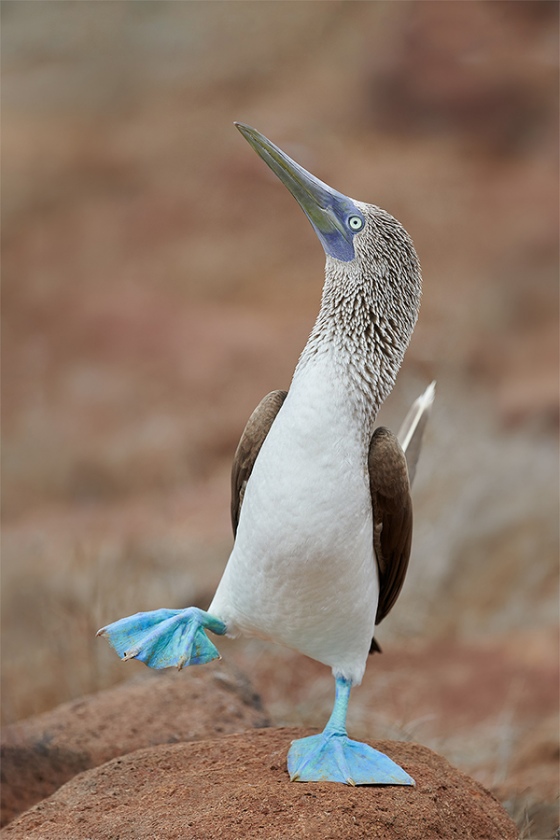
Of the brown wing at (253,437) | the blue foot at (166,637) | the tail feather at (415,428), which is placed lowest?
the blue foot at (166,637)

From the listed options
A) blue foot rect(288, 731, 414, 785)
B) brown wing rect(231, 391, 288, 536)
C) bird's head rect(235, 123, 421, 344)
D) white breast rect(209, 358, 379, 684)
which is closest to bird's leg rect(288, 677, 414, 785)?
blue foot rect(288, 731, 414, 785)

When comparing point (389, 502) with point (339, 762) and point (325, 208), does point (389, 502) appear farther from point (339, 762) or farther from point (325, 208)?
point (325, 208)

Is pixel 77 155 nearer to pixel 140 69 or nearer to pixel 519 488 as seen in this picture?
pixel 140 69

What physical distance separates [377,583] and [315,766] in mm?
627

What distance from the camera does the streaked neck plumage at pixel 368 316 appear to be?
9.59 ft

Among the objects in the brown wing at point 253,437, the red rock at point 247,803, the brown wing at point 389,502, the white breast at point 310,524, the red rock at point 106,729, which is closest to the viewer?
the red rock at point 247,803

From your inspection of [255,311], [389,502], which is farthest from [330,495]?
[255,311]

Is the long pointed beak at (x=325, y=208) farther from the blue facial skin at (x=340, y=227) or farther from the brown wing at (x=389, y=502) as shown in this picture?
the brown wing at (x=389, y=502)

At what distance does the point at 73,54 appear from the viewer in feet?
49.1

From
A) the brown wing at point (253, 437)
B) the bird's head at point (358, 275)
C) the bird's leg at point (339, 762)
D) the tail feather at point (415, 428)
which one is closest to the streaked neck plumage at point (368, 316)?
the bird's head at point (358, 275)

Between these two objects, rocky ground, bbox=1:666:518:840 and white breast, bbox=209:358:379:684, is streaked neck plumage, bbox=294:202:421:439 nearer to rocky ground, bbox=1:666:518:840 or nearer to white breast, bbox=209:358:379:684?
white breast, bbox=209:358:379:684

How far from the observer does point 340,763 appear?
2.96m

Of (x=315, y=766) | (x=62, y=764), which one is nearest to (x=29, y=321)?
(x=62, y=764)

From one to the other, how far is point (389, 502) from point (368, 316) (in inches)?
23.5
